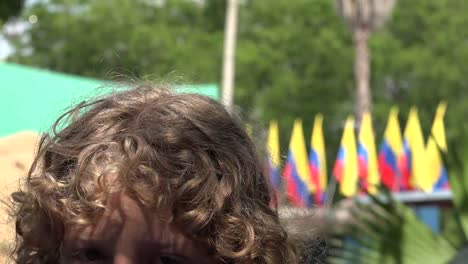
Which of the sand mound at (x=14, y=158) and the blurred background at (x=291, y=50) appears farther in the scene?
the blurred background at (x=291, y=50)

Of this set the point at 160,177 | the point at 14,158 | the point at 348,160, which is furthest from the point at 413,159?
the point at 160,177

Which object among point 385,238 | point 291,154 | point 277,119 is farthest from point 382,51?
point 385,238

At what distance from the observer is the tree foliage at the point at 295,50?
32875 millimetres

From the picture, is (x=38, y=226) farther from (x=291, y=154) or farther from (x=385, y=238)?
(x=291, y=154)

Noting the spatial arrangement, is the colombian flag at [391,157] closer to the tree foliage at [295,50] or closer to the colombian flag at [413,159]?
the colombian flag at [413,159]

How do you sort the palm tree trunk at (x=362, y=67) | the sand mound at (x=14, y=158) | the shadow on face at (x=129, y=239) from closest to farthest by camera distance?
the shadow on face at (x=129, y=239)
the sand mound at (x=14, y=158)
the palm tree trunk at (x=362, y=67)

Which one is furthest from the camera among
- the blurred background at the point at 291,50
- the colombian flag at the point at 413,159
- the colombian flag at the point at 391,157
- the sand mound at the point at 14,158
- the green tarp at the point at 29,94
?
the blurred background at the point at 291,50

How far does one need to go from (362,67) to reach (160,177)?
26.0 meters

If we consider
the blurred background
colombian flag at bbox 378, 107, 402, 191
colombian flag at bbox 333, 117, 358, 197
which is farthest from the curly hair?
the blurred background

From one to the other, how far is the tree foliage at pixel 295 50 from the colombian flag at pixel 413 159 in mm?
14569

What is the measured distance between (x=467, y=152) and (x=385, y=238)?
0.45 meters

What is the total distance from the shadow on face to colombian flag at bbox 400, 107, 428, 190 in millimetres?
14277

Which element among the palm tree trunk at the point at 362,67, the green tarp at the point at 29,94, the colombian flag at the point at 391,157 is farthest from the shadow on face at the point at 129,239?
the palm tree trunk at the point at 362,67

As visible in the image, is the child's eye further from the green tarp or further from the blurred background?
the blurred background
